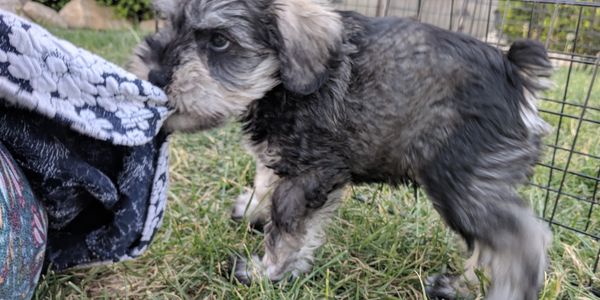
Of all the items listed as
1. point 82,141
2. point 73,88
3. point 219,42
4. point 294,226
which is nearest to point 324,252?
point 294,226

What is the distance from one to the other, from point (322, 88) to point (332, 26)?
258 millimetres

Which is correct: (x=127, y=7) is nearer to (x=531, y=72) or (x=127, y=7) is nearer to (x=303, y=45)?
(x=303, y=45)

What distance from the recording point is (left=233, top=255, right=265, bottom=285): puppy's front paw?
2.12 m

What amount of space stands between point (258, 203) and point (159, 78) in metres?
1.02

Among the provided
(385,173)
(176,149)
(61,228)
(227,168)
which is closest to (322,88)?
(385,173)

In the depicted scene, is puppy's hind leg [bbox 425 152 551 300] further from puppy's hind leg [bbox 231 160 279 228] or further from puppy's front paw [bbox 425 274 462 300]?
puppy's hind leg [bbox 231 160 279 228]

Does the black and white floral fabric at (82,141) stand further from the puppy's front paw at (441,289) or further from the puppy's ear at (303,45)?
the puppy's front paw at (441,289)

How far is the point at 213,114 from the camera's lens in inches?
75.3

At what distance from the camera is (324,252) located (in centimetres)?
242

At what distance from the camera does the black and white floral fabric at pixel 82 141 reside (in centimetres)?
137

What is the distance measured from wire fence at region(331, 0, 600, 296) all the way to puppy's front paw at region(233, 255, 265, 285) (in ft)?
3.98

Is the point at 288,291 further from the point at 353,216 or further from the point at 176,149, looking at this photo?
the point at 176,149

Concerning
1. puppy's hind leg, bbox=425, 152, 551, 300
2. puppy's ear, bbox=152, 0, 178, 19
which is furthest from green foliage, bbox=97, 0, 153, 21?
puppy's hind leg, bbox=425, 152, 551, 300

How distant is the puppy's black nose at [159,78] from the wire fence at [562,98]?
2.91ft
